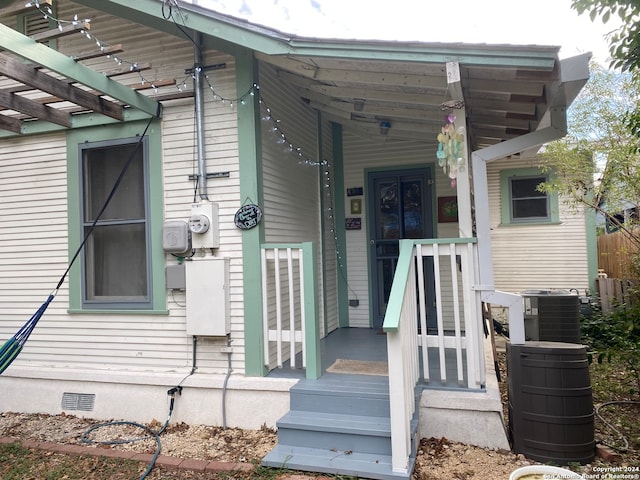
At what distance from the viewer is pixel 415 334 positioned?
11.0ft

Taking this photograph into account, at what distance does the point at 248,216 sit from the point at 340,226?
235 centimetres

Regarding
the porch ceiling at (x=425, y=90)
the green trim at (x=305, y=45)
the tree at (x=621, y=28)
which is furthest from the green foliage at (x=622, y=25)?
the green trim at (x=305, y=45)

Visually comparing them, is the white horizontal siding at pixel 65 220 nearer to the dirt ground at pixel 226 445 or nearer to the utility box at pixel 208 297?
the utility box at pixel 208 297

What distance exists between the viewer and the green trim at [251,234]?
3.63 m

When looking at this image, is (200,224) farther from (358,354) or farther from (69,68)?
(358,354)

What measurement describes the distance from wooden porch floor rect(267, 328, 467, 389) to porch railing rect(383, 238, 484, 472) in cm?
6

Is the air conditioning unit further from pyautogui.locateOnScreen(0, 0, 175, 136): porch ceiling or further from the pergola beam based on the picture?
the pergola beam

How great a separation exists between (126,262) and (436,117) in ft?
A: 10.4

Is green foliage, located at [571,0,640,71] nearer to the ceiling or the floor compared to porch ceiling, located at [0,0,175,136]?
nearer to the ceiling

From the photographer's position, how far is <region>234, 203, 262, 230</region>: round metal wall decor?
3.62 metres

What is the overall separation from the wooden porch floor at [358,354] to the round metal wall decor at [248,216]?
4.05 feet

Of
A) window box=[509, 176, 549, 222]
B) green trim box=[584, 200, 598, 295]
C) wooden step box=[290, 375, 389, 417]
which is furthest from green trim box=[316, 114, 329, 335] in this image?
green trim box=[584, 200, 598, 295]

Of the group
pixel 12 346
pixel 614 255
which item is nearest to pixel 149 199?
pixel 12 346

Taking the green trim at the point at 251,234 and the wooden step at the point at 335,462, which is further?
the green trim at the point at 251,234
